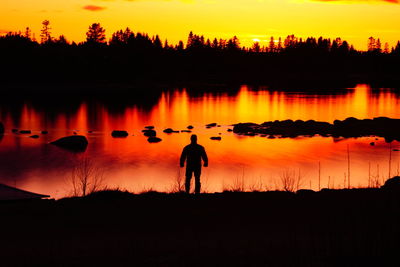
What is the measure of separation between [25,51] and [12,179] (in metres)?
102

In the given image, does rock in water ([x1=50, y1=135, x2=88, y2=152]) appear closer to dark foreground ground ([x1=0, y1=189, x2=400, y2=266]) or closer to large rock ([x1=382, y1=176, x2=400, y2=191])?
dark foreground ground ([x1=0, y1=189, x2=400, y2=266])

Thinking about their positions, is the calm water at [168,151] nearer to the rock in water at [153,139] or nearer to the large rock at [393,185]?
the rock in water at [153,139]

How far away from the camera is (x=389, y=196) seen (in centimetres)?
2231

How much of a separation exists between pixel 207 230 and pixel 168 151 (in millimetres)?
34259

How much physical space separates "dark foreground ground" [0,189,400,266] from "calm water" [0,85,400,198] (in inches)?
408

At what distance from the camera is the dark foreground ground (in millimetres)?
13867

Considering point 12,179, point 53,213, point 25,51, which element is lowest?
point 12,179

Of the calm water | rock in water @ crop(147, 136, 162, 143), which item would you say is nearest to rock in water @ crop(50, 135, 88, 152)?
the calm water

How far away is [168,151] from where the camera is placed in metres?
51.5

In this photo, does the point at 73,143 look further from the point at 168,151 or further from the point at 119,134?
the point at 119,134

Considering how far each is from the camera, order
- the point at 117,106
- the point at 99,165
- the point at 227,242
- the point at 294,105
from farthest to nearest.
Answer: the point at 294,105, the point at 117,106, the point at 99,165, the point at 227,242

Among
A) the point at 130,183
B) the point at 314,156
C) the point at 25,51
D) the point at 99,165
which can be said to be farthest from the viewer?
the point at 25,51

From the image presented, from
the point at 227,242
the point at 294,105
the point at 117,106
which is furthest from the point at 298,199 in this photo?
the point at 294,105

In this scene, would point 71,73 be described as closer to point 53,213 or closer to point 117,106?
point 117,106
